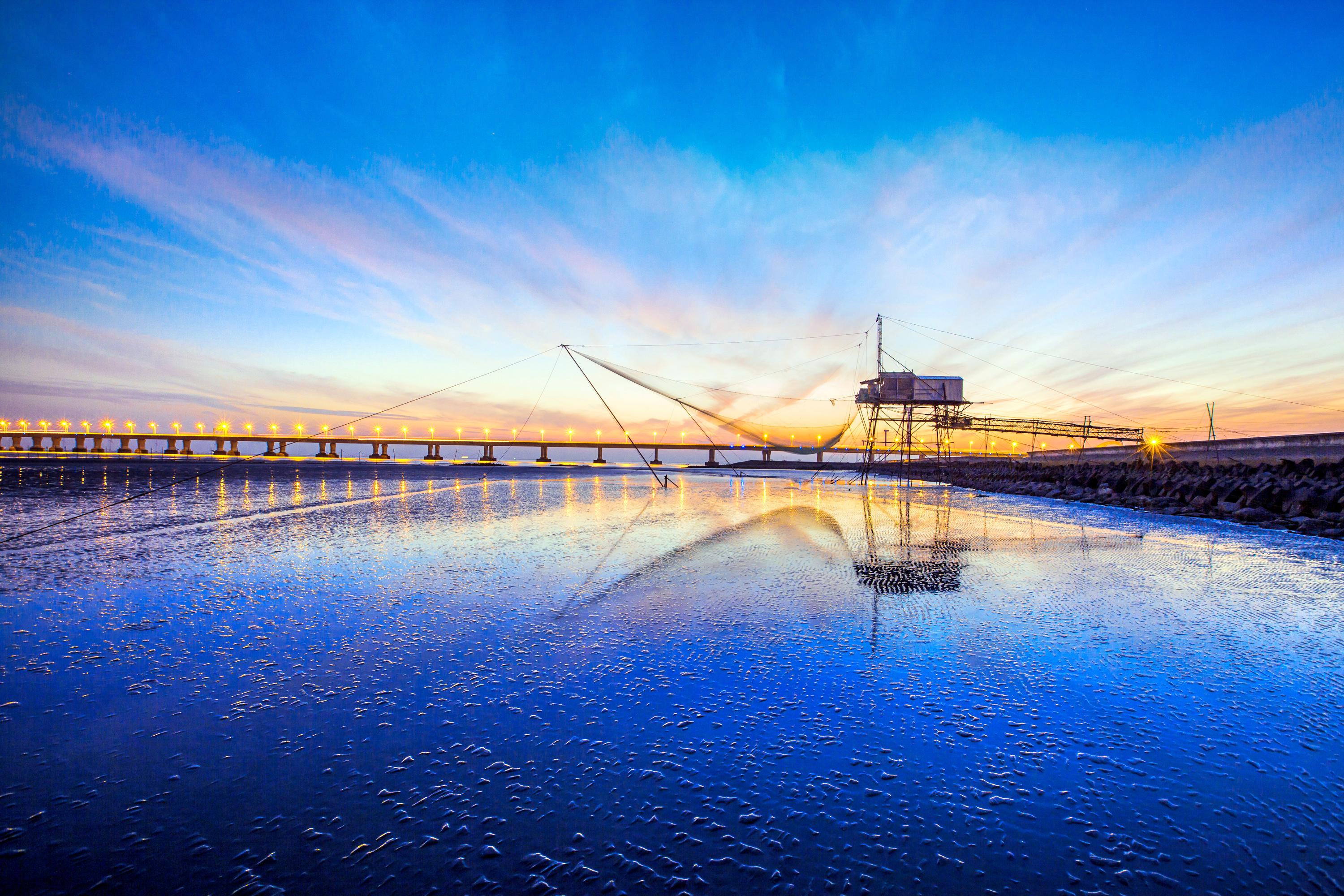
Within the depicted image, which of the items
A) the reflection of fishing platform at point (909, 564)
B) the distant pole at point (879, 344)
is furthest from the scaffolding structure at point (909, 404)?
the reflection of fishing platform at point (909, 564)

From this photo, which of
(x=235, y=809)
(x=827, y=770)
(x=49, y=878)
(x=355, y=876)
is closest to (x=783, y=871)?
(x=827, y=770)

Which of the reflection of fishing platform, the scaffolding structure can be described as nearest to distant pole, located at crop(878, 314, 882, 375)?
the scaffolding structure

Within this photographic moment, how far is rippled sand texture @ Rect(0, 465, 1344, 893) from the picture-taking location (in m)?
1.88

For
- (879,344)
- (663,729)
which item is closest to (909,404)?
(879,344)

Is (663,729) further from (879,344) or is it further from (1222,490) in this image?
(879,344)

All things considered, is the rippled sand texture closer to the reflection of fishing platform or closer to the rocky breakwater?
the reflection of fishing platform

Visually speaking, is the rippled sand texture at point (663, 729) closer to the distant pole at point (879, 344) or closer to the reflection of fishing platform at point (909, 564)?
the reflection of fishing platform at point (909, 564)

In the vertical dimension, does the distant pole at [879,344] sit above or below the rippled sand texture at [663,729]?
above

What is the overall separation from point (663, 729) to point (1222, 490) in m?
22.3

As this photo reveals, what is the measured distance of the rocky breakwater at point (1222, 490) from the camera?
509 inches

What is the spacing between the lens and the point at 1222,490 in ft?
55.1

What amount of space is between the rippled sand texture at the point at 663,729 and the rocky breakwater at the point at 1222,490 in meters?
9.10

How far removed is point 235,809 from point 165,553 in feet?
25.1

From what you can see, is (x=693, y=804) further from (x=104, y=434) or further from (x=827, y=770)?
(x=104, y=434)
